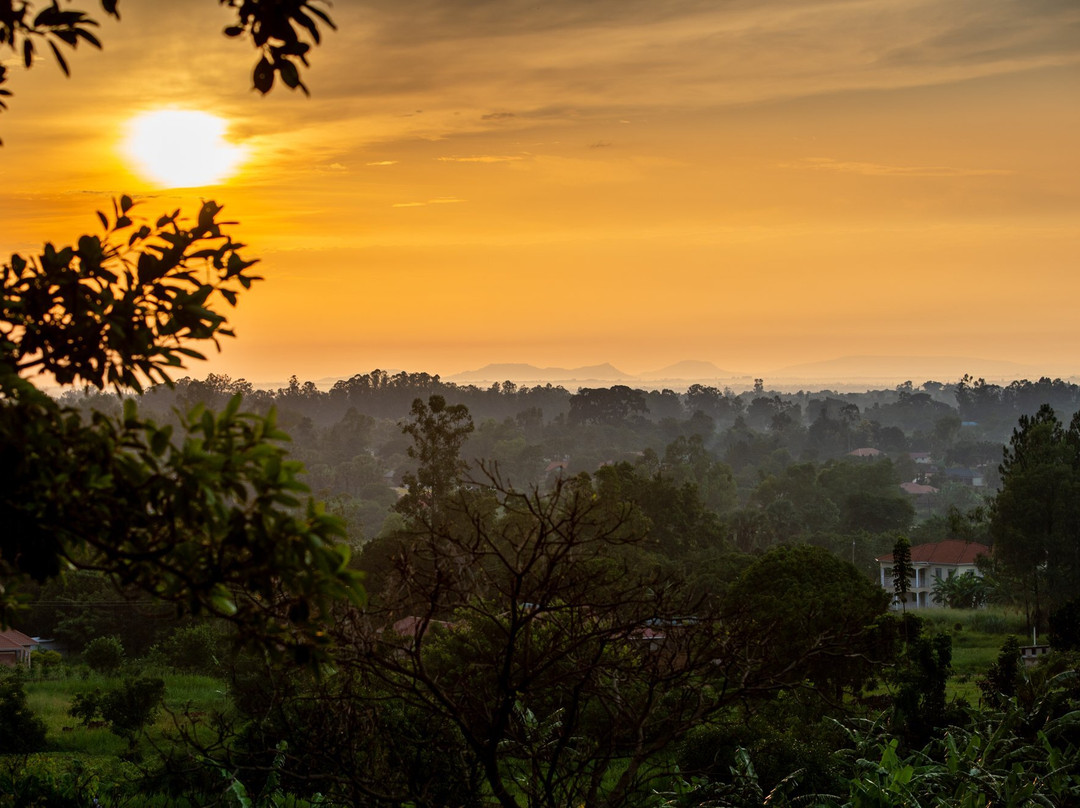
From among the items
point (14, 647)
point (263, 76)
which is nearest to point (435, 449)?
point (14, 647)

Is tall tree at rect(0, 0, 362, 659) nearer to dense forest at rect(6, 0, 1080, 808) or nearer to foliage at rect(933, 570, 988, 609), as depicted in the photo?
dense forest at rect(6, 0, 1080, 808)

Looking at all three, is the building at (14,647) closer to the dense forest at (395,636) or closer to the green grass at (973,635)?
the dense forest at (395,636)

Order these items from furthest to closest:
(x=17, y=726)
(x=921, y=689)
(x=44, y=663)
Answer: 1. (x=44, y=663)
2. (x=921, y=689)
3. (x=17, y=726)

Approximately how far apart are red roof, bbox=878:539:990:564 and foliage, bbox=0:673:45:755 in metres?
48.0

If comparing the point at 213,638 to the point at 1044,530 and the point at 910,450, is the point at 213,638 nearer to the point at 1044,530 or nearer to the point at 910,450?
the point at 1044,530

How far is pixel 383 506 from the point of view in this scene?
89.3 meters

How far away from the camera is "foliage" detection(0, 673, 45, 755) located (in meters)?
16.4

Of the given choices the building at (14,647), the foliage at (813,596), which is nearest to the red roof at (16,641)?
the building at (14,647)

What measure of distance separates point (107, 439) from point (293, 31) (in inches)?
59.6

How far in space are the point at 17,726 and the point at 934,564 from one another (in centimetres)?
5312

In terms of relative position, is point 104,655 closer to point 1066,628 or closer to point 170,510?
point 1066,628

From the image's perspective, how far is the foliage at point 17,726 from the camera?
53.9 ft

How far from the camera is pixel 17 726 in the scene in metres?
16.7

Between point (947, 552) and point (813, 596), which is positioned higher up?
point (813, 596)
